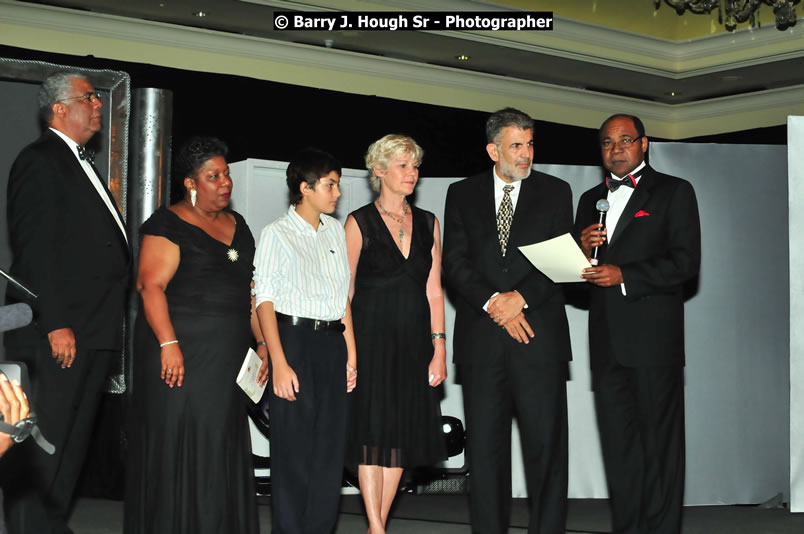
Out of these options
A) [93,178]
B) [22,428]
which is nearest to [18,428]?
[22,428]

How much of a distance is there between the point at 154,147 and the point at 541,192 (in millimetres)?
2308

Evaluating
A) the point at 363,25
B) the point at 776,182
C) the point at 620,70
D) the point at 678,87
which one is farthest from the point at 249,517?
the point at 678,87

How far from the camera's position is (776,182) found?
5531 millimetres

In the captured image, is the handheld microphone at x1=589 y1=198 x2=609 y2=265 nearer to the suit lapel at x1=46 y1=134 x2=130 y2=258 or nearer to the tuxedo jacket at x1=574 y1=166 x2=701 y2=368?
the tuxedo jacket at x1=574 y1=166 x2=701 y2=368

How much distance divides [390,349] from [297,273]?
1.72 feet

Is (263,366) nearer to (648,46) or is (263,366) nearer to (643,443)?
(643,443)

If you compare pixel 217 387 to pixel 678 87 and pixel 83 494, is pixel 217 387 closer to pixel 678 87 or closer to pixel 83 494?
pixel 83 494

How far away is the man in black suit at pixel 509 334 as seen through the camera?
4012 millimetres

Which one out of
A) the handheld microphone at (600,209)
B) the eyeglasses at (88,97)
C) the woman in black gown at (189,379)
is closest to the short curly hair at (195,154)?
the woman in black gown at (189,379)

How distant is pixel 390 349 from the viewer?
4.19m

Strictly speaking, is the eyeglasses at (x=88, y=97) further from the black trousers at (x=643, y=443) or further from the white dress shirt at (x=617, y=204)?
the black trousers at (x=643, y=443)

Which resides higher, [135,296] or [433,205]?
[433,205]

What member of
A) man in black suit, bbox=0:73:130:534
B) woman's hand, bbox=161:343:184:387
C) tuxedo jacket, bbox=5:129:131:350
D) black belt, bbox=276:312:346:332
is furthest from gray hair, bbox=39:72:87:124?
black belt, bbox=276:312:346:332

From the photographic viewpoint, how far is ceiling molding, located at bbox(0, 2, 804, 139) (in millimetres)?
7066
